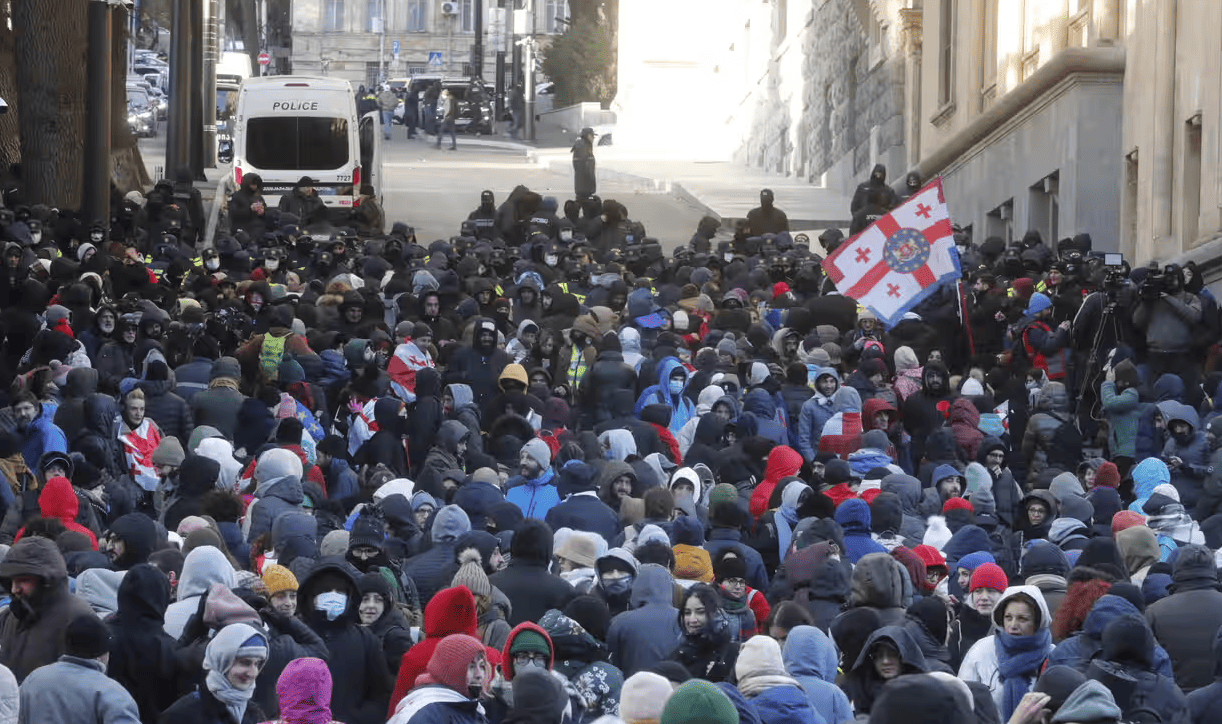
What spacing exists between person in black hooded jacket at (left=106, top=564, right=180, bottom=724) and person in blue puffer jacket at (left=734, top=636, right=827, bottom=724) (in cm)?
226

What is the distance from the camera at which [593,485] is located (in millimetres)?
14352

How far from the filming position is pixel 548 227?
94.3 ft

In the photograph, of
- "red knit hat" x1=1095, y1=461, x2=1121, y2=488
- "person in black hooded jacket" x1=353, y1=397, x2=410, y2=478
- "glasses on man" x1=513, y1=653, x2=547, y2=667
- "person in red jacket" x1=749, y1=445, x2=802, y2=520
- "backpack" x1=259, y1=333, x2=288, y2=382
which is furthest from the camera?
"backpack" x1=259, y1=333, x2=288, y2=382

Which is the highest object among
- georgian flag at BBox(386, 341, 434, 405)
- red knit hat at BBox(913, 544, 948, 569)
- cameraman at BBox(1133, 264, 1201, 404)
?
cameraman at BBox(1133, 264, 1201, 404)

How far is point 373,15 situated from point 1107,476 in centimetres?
8582

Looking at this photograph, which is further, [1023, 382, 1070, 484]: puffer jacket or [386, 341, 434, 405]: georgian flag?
[386, 341, 434, 405]: georgian flag

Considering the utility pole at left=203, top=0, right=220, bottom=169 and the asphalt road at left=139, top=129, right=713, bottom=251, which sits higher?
the utility pole at left=203, top=0, right=220, bottom=169

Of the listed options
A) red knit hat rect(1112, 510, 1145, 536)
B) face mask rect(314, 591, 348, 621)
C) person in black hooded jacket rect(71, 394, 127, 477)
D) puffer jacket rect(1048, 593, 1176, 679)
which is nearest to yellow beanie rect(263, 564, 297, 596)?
face mask rect(314, 591, 348, 621)

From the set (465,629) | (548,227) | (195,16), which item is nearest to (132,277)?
(548,227)

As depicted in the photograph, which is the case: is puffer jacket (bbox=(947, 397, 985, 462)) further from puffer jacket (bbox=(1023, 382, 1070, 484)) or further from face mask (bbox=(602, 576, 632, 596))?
face mask (bbox=(602, 576, 632, 596))

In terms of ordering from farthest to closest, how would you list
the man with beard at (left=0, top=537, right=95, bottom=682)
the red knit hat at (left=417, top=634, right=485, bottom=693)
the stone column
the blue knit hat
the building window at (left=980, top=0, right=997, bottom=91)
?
1. the stone column
2. the building window at (left=980, top=0, right=997, bottom=91)
3. the blue knit hat
4. the man with beard at (left=0, top=537, right=95, bottom=682)
5. the red knit hat at (left=417, top=634, right=485, bottom=693)

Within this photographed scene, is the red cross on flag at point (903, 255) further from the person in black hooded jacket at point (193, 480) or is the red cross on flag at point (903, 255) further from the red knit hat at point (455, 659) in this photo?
the red knit hat at point (455, 659)

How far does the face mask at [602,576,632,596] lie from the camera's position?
11.0 metres

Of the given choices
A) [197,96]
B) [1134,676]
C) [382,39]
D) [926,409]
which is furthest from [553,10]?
[1134,676]
